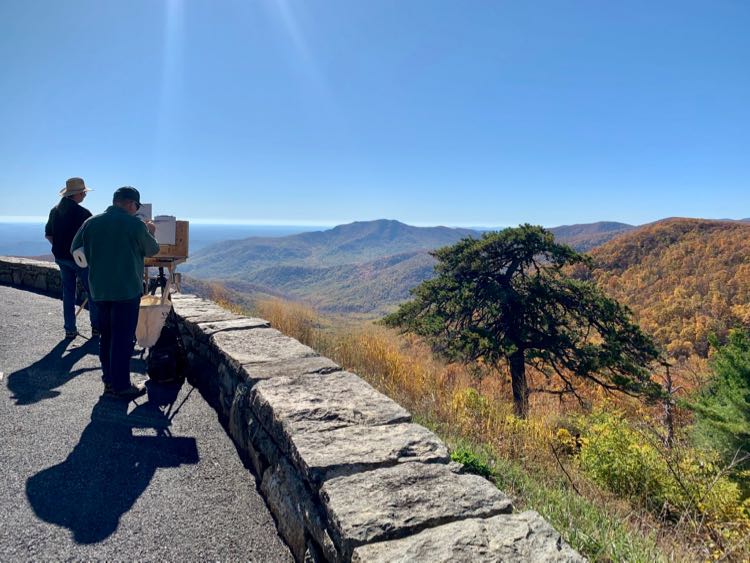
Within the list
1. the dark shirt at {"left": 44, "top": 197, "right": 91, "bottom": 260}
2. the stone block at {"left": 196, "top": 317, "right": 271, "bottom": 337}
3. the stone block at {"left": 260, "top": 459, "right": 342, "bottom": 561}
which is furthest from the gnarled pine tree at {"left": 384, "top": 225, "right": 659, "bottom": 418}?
the stone block at {"left": 260, "top": 459, "right": 342, "bottom": 561}

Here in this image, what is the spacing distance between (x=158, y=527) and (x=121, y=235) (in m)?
2.29

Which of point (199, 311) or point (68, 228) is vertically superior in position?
point (68, 228)

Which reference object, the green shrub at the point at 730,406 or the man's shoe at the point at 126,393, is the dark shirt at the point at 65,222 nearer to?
the man's shoe at the point at 126,393

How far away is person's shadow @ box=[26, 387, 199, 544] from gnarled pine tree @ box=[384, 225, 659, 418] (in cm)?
696

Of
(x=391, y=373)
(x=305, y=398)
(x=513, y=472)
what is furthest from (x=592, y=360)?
(x=305, y=398)

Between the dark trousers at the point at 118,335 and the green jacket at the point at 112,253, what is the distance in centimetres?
11

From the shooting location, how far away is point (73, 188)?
17.3 ft

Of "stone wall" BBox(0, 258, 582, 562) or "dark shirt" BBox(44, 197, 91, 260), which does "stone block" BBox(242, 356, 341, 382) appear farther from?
"dark shirt" BBox(44, 197, 91, 260)

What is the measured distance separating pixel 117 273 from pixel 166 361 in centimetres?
110

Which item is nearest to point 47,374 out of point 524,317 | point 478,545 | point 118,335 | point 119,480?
point 118,335

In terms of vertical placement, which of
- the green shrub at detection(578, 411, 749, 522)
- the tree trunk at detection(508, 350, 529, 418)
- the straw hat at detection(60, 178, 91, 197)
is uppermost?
the straw hat at detection(60, 178, 91, 197)

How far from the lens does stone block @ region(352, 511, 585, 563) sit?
60.2 inches

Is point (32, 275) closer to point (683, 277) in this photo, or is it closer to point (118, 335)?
point (118, 335)

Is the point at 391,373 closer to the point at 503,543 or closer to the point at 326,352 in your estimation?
the point at 326,352
